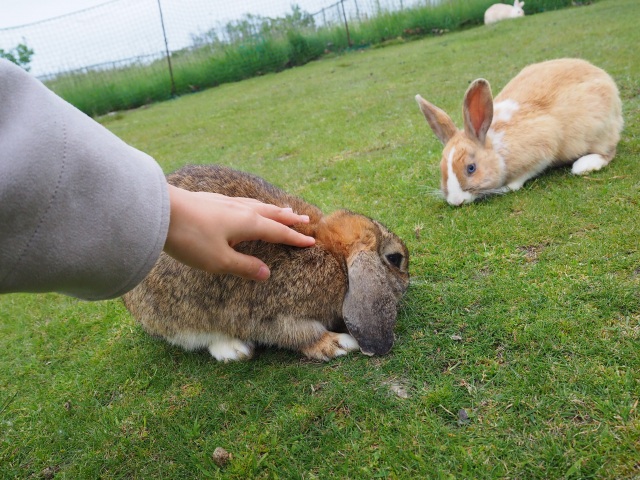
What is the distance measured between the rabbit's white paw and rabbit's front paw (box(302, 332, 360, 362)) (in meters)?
2.34

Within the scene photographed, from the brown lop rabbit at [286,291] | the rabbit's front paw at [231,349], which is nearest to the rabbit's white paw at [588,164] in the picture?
the brown lop rabbit at [286,291]

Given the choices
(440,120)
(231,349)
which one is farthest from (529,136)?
(231,349)

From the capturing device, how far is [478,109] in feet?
11.9

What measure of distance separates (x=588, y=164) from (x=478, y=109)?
88 cm

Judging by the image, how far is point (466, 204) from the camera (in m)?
3.56

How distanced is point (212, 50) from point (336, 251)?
1591cm

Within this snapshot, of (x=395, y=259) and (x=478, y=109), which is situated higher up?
(x=478, y=109)

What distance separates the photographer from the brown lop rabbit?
7.57 feet

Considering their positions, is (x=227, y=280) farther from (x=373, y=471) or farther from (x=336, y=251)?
(x=373, y=471)

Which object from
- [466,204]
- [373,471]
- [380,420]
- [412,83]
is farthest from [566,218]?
[412,83]

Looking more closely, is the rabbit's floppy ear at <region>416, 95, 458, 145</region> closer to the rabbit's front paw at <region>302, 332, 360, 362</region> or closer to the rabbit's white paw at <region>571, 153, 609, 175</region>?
the rabbit's white paw at <region>571, 153, 609, 175</region>

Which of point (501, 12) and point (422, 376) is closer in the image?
point (422, 376)

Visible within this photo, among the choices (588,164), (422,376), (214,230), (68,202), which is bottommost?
(422,376)

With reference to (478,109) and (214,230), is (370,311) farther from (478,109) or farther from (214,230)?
(478,109)
